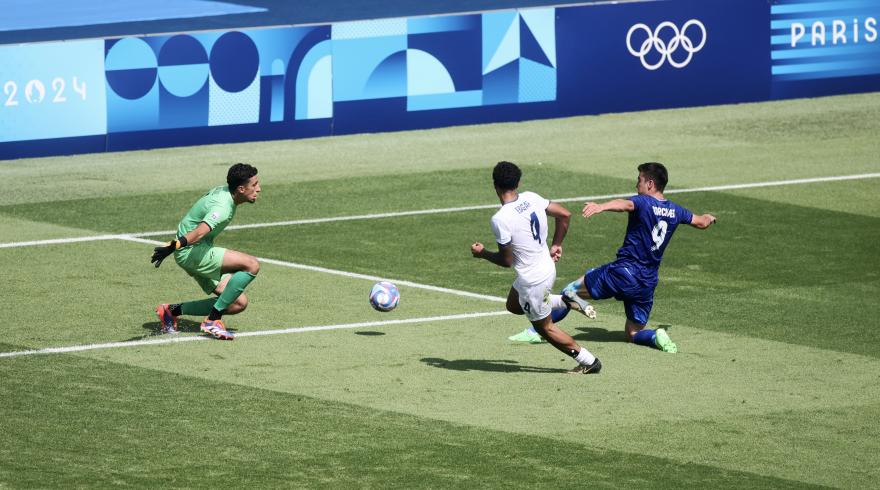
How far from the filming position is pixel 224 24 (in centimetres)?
3662

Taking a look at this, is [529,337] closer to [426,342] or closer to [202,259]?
[426,342]

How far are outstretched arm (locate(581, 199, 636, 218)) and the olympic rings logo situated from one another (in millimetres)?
15399

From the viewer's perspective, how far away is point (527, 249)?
13.7 meters

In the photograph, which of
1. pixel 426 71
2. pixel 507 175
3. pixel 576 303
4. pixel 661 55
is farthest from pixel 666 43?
pixel 507 175

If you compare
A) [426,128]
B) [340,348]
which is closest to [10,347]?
[340,348]

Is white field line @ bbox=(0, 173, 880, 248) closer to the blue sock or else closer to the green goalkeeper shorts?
the green goalkeeper shorts

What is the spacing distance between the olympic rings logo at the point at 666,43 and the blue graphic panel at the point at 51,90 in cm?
1023

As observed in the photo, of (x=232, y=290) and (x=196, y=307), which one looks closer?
(x=232, y=290)

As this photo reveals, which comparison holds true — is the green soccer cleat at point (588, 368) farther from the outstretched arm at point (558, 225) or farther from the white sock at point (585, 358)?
the outstretched arm at point (558, 225)

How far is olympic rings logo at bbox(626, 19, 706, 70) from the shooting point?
1177 inches

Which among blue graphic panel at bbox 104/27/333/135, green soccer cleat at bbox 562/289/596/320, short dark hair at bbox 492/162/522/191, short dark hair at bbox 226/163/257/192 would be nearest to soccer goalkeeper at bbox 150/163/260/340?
short dark hair at bbox 226/163/257/192

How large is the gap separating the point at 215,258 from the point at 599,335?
390 cm

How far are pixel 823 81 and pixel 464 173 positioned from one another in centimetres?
1005

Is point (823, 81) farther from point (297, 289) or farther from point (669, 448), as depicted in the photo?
point (669, 448)
